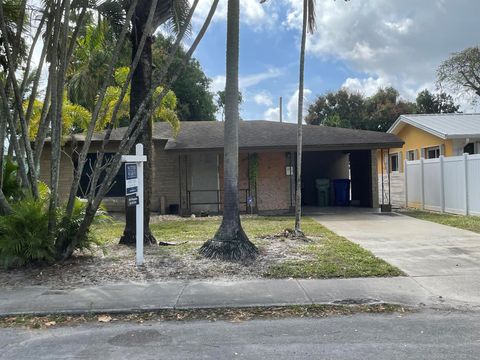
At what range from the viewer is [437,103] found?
45094mm

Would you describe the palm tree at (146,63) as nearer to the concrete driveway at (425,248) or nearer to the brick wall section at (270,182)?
the concrete driveway at (425,248)

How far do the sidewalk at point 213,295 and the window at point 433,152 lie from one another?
15099 millimetres

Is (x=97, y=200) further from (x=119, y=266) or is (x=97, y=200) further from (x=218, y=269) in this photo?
(x=218, y=269)

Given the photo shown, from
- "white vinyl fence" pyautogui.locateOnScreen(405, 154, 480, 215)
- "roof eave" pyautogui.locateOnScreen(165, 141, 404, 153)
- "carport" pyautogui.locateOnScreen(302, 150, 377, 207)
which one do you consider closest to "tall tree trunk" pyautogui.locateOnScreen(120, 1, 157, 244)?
"roof eave" pyautogui.locateOnScreen(165, 141, 404, 153)

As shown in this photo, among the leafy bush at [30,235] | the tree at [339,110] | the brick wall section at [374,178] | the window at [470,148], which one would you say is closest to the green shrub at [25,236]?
the leafy bush at [30,235]

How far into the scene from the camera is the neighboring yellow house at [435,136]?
19.3 m

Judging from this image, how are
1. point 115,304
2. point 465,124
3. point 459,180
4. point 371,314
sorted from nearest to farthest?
point 371,314 < point 115,304 < point 459,180 < point 465,124

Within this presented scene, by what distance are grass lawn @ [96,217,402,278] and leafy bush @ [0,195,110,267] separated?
202 cm

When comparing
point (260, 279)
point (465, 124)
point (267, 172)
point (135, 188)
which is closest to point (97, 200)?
point (135, 188)

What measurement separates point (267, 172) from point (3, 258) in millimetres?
12081

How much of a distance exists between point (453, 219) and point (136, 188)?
33.7 feet

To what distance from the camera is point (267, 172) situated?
752 inches

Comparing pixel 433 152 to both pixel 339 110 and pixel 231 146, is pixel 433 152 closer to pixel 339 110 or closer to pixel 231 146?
pixel 231 146

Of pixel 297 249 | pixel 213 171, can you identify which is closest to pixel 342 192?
pixel 213 171
